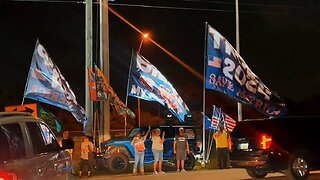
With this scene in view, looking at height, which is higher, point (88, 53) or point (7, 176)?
point (88, 53)

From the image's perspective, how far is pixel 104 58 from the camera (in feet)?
71.0

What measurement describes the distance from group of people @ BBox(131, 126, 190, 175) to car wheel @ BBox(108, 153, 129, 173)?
1.08 meters

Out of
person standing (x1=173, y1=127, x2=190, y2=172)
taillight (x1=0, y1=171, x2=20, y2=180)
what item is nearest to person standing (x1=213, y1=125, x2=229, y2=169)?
person standing (x1=173, y1=127, x2=190, y2=172)

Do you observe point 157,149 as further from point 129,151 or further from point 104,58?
point 104,58

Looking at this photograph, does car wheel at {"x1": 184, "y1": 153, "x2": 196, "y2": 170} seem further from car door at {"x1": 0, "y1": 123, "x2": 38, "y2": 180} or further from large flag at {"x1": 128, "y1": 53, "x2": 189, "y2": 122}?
car door at {"x1": 0, "y1": 123, "x2": 38, "y2": 180}

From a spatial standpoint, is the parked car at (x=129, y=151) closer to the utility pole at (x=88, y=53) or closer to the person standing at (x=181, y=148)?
the person standing at (x=181, y=148)

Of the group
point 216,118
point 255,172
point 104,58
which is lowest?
point 255,172

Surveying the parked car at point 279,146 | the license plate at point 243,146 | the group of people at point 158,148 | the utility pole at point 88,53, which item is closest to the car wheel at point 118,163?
the group of people at point 158,148

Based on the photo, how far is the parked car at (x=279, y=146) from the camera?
14594mm

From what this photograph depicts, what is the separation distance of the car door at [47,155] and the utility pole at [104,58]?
13144 mm

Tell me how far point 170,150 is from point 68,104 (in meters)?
4.20

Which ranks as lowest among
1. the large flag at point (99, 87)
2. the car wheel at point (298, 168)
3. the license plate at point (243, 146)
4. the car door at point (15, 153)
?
the car wheel at point (298, 168)

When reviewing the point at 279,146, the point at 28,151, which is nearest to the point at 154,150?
the point at 279,146

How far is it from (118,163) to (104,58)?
417cm
